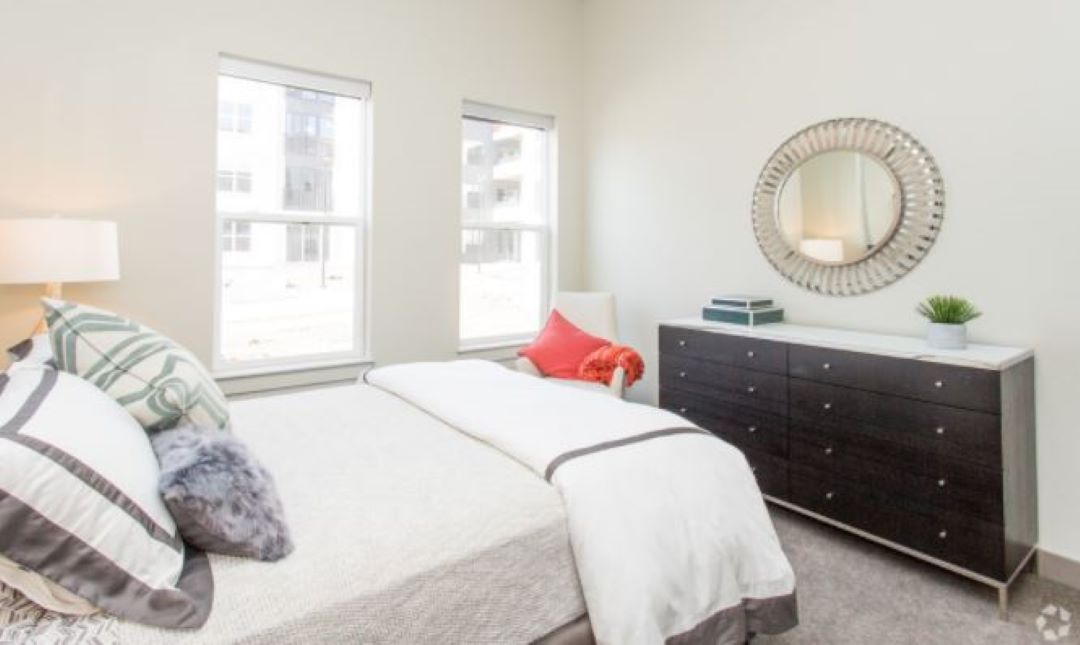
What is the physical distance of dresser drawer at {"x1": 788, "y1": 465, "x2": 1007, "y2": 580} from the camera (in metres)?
1.99

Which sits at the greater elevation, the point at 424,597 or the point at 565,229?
the point at 565,229

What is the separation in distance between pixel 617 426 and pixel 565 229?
9.09 feet

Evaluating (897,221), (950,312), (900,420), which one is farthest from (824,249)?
(900,420)

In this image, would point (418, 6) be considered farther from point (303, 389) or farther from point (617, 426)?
point (617, 426)

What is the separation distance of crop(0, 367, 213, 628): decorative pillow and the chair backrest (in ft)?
9.17

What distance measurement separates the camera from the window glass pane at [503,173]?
3885 millimetres

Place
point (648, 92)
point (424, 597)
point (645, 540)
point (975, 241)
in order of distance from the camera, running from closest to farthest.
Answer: point (424, 597) → point (645, 540) → point (975, 241) → point (648, 92)

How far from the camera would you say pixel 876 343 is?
7.75 feet

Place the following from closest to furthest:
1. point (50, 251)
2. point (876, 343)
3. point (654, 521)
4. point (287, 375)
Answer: point (654, 521)
point (50, 251)
point (876, 343)
point (287, 375)

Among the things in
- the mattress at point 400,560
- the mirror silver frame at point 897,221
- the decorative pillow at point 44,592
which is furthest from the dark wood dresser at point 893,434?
the decorative pillow at point 44,592

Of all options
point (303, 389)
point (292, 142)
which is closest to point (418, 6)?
point (292, 142)

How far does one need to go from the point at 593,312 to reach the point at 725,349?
3.47ft

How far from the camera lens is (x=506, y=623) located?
1.18 metres

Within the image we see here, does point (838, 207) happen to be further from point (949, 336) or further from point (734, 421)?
point (734, 421)
